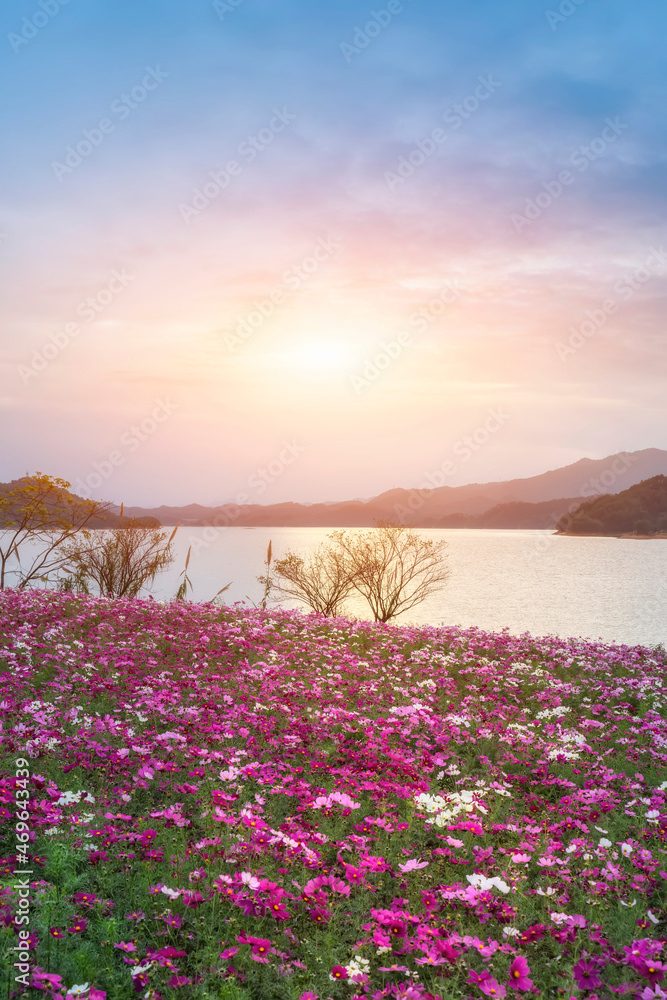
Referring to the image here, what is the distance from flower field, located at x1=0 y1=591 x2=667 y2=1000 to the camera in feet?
11.9

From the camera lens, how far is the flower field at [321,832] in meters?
3.64

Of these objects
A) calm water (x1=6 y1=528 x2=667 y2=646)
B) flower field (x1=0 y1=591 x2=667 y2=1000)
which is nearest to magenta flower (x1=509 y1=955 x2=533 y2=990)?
flower field (x1=0 y1=591 x2=667 y2=1000)

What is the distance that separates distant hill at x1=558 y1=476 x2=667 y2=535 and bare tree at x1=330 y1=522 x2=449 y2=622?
120181 mm

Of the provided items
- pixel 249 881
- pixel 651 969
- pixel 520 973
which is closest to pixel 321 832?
pixel 249 881

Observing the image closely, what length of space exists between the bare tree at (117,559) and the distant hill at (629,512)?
125m

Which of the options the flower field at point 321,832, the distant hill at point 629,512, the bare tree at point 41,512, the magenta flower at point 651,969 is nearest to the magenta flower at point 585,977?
the flower field at point 321,832

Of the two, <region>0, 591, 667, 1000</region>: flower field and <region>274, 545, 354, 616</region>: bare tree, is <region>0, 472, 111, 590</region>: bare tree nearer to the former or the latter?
<region>274, 545, 354, 616</region>: bare tree

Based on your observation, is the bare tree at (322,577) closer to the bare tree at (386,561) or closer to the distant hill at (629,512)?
the bare tree at (386,561)

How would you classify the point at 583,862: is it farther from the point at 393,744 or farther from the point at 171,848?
the point at 171,848

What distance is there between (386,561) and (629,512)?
12225 centimetres

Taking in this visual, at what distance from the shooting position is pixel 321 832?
5160 mm

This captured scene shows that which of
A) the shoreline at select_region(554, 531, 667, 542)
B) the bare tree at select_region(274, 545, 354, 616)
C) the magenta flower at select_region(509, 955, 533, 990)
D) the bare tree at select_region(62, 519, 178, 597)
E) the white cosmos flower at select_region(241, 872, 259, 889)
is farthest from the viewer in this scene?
the shoreline at select_region(554, 531, 667, 542)

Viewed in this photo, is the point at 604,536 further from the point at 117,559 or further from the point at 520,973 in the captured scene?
the point at 520,973

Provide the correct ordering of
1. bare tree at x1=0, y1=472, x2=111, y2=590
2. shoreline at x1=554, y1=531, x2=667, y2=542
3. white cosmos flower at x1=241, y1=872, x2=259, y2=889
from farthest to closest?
shoreline at x1=554, y1=531, x2=667, y2=542
bare tree at x1=0, y1=472, x2=111, y2=590
white cosmos flower at x1=241, y1=872, x2=259, y2=889
